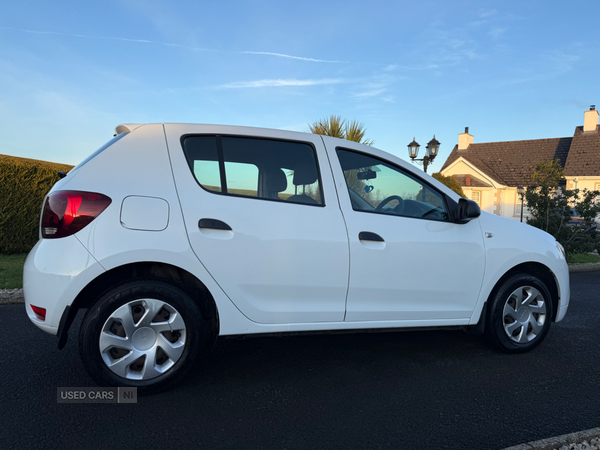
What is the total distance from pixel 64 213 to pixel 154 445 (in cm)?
142

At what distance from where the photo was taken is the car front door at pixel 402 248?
126 inches

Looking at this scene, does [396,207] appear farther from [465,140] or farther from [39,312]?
[465,140]

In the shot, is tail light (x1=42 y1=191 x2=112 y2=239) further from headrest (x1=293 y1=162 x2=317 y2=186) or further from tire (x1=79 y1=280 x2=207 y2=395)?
headrest (x1=293 y1=162 x2=317 y2=186)

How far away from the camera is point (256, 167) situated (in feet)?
10.6

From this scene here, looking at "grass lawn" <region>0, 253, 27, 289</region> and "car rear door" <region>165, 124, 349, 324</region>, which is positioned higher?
"car rear door" <region>165, 124, 349, 324</region>

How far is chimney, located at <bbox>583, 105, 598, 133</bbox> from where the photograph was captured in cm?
2947

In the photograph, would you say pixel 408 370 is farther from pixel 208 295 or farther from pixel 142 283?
pixel 142 283

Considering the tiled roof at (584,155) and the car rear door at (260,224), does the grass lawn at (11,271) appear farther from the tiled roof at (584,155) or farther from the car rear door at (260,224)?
the tiled roof at (584,155)

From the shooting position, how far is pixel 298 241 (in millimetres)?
3016

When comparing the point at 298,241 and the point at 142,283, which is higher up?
the point at 298,241

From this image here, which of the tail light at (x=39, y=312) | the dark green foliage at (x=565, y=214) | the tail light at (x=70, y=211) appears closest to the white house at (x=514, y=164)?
the dark green foliage at (x=565, y=214)

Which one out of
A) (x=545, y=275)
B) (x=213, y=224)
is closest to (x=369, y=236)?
(x=213, y=224)

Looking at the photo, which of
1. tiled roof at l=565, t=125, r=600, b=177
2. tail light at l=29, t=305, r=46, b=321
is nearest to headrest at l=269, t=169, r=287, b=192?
tail light at l=29, t=305, r=46, b=321

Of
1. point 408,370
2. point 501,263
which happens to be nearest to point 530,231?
point 501,263
